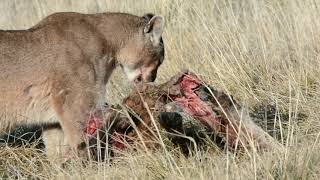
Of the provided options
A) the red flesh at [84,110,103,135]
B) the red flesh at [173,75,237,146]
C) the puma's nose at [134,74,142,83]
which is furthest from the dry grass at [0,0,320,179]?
the puma's nose at [134,74,142,83]

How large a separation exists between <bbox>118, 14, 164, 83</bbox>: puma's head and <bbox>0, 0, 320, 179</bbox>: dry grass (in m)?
0.60

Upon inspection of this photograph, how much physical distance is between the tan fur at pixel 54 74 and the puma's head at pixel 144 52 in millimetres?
315

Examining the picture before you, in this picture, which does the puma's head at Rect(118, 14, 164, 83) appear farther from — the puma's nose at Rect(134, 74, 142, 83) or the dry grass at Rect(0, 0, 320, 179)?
the dry grass at Rect(0, 0, 320, 179)

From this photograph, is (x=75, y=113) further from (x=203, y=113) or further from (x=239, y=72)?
(x=239, y=72)

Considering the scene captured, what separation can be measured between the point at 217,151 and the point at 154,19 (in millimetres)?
1495

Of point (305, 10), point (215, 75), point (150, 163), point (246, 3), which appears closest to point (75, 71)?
point (150, 163)

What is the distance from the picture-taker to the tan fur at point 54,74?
211 inches

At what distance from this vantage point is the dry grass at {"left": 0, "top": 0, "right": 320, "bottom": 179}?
14.4 feet

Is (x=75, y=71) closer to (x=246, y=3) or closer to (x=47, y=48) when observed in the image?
(x=47, y=48)

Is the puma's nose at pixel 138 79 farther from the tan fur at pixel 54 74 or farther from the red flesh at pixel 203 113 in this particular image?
the red flesh at pixel 203 113

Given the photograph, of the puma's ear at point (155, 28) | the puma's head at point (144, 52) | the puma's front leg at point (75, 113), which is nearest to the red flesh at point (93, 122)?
the puma's front leg at point (75, 113)

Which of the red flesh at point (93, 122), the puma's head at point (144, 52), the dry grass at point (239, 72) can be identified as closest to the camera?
the dry grass at point (239, 72)

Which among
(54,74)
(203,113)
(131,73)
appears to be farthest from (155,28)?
(203,113)

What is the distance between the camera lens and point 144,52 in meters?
6.11
